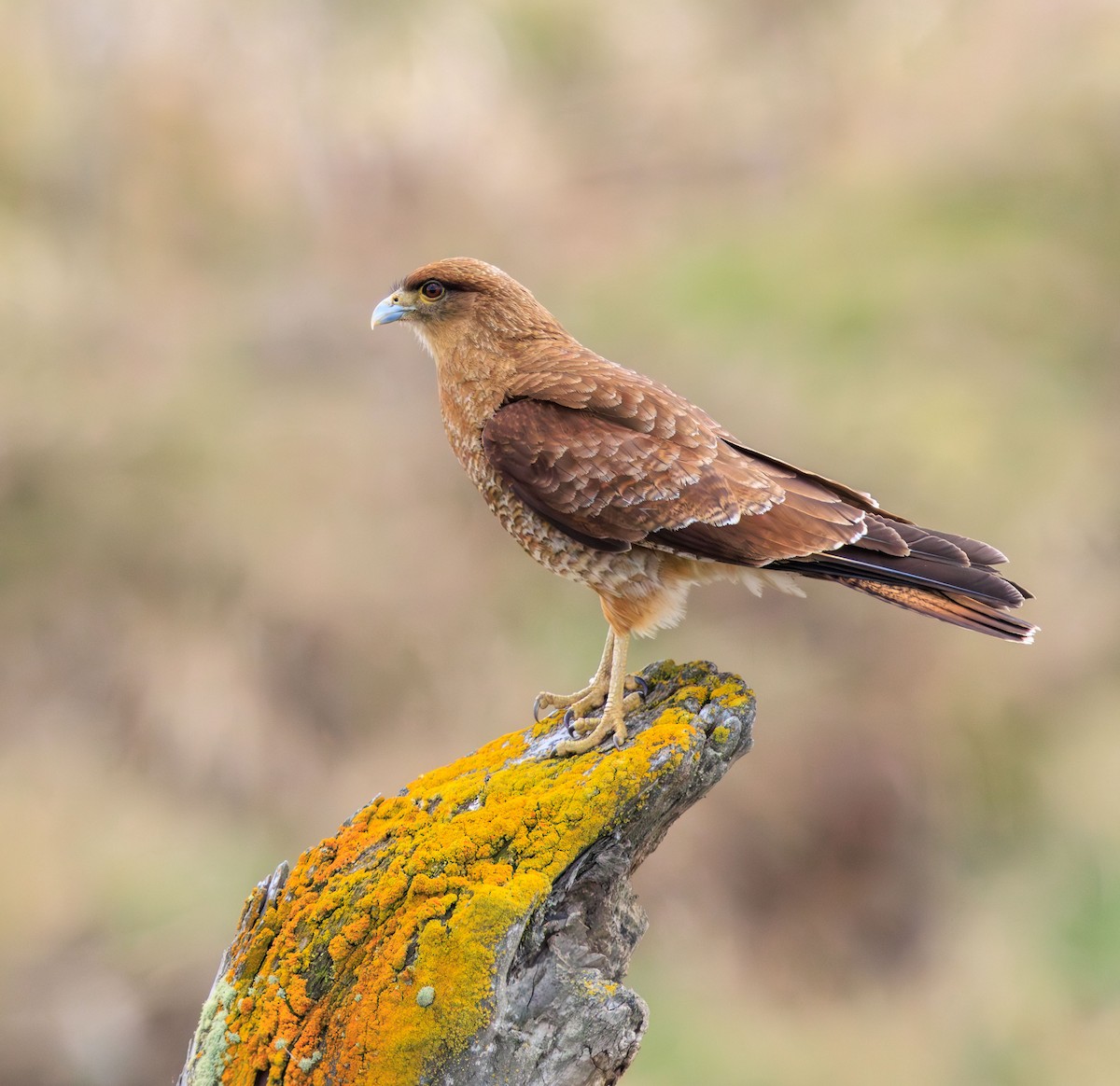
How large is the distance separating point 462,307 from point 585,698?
1.74m

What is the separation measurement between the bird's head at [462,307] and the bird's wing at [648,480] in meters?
0.44

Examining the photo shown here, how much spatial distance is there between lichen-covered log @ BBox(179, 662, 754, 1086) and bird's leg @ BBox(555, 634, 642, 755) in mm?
62

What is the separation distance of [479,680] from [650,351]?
414 centimetres

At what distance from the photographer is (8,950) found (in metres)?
8.81

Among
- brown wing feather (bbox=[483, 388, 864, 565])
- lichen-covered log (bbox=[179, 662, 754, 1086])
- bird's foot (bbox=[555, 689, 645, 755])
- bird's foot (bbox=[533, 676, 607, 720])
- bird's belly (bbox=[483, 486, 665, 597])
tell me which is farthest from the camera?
bird's foot (bbox=[533, 676, 607, 720])

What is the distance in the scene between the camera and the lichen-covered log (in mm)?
3744

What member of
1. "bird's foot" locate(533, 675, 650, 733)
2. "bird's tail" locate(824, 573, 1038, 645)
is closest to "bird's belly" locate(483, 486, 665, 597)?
"bird's foot" locate(533, 675, 650, 733)

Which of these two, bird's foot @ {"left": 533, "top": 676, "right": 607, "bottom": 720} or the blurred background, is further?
the blurred background

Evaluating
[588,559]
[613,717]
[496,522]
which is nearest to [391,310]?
[588,559]

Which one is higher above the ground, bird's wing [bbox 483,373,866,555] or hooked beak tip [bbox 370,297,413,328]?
hooked beak tip [bbox 370,297,413,328]

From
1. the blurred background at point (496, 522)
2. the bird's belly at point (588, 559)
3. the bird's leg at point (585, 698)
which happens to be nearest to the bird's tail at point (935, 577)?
the bird's belly at point (588, 559)

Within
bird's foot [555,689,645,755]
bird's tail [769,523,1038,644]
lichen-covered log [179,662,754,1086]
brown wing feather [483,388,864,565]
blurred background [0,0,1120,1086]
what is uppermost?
blurred background [0,0,1120,1086]

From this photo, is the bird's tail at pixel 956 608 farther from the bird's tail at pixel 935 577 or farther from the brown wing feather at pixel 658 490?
the brown wing feather at pixel 658 490

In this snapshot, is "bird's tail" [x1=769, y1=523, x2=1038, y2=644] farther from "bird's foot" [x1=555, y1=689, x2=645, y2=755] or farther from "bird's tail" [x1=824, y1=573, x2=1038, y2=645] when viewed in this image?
"bird's foot" [x1=555, y1=689, x2=645, y2=755]
